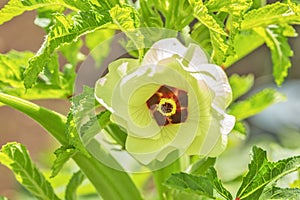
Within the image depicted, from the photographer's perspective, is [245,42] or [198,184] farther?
[245,42]

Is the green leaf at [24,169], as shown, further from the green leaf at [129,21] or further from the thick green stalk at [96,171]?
the green leaf at [129,21]

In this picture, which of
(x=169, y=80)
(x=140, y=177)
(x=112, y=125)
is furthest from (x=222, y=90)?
(x=140, y=177)

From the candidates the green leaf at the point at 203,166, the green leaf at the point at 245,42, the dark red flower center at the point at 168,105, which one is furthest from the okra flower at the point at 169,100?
the green leaf at the point at 245,42

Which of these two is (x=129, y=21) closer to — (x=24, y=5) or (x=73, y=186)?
(x=24, y=5)

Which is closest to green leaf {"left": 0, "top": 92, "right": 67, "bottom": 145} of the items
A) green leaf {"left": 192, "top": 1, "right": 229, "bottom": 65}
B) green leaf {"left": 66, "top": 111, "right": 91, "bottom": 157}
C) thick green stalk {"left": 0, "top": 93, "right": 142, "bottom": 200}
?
thick green stalk {"left": 0, "top": 93, "right": 142, "bottom": 200}

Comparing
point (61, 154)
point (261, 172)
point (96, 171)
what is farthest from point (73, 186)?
point (261, 172)

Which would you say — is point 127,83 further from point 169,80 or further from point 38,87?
point 38,87

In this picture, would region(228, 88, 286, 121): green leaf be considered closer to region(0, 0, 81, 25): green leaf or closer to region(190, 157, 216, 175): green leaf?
region(190, 157, 216, 175): green leaf
